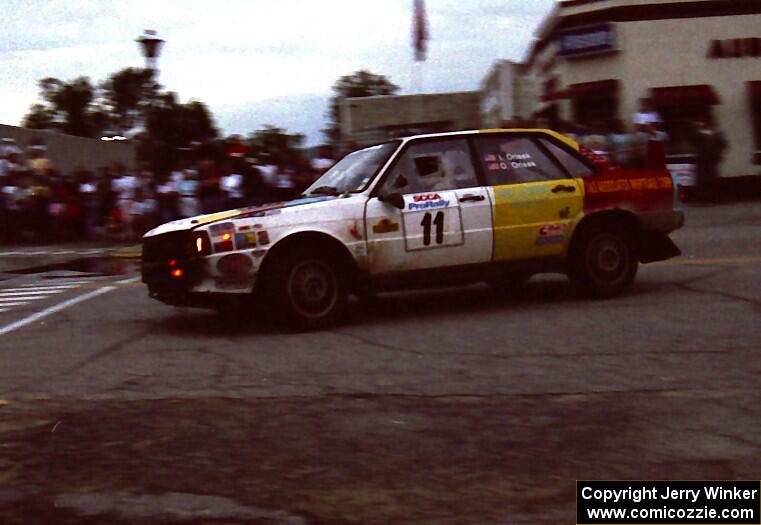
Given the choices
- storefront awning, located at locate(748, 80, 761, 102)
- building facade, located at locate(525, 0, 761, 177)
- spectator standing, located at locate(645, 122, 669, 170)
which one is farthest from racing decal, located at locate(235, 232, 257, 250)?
storefront awning, located at locate(748, 80, 761, 102)

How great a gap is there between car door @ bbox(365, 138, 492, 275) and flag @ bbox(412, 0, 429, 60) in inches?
729

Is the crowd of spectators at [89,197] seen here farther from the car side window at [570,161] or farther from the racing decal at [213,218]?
the racing decal at [213,218]

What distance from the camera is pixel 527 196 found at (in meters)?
9.45

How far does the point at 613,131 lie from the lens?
66.0 ft

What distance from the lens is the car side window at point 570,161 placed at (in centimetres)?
973

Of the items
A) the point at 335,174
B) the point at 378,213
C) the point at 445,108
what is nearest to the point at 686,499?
the point at 378,213

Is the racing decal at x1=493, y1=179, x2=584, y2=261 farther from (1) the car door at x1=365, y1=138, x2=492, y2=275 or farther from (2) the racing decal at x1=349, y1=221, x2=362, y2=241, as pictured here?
(2) the racing decal at x1=349, y1=221, x2=362, y2=241

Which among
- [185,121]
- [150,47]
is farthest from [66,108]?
[150,47]

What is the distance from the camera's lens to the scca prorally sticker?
908 centimetres

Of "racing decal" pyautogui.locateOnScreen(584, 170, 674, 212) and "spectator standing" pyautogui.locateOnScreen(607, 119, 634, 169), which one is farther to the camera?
"spectator standing" pyautogui.locateOnScreen(607, 119, 634, 169)

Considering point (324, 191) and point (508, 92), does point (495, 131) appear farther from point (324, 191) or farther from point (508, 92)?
point (508, 92)

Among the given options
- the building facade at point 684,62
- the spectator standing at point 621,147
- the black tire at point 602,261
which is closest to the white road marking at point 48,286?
the black tire at point 602,261

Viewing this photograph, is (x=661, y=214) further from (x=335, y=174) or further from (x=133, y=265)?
(x=133, y=265)

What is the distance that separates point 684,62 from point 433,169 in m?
18.7
